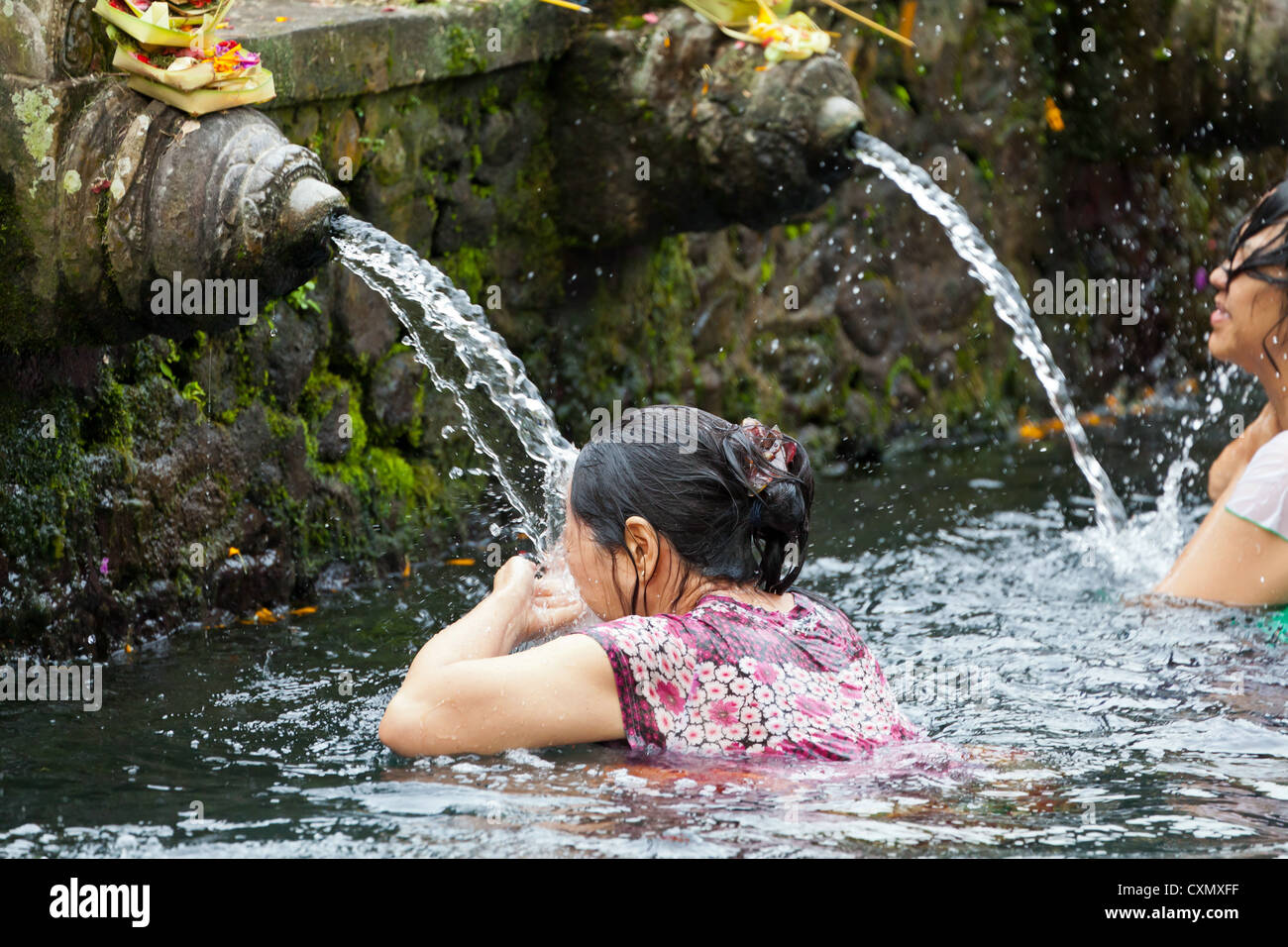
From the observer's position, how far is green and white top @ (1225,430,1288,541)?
11.6ft

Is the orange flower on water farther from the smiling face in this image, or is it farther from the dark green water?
the smiling face

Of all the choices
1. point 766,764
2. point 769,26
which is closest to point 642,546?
point 766,764

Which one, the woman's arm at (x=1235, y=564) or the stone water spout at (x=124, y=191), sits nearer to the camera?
the stone water spout at (x=124, y=191)

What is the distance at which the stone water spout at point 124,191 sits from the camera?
127 inches

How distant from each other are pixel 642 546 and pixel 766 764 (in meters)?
0.45

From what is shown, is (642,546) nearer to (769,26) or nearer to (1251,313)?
(1251,313)

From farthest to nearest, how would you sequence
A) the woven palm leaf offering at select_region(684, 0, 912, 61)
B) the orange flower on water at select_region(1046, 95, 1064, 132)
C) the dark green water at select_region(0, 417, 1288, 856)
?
the orange flower on water at select_region(1046, 95, 1064, 132), the woven palm leaf offering at select_region(684, 0, 912, 61), the dark green water at select_region(0, 417, 1288, 856)

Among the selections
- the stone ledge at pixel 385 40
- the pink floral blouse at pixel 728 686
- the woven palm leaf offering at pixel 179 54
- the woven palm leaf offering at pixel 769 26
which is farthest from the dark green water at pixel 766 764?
the woven palm leaf offering at pixel 769 26

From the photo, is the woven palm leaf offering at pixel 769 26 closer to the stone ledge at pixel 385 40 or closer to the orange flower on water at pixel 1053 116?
the stone ledge at pixel 385 40

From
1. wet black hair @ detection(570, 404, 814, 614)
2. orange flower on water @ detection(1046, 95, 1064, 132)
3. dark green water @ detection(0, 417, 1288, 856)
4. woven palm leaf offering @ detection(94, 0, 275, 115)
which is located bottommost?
dark green water @ detection(0, 417, 1288, 856)

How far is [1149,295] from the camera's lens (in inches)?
309

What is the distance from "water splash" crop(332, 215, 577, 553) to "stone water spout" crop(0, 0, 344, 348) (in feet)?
0.81

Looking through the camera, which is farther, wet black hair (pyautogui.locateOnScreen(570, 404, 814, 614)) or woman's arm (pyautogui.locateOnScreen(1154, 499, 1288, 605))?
woman's arm (pyautogui.locateOnScreen(1154, 499, 1288, 605))

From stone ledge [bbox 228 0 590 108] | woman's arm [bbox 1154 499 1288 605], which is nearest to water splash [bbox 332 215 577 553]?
stone ledge [bbox 228 0 590 108]
